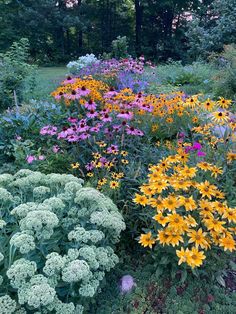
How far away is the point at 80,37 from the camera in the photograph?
22047 mm

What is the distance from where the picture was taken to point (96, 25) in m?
22.4

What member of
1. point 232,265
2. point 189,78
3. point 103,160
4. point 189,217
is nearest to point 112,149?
point 103,160

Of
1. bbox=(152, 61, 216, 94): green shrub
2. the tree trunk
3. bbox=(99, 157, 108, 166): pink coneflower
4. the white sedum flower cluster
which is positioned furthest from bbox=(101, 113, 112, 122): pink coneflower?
the tree trunk

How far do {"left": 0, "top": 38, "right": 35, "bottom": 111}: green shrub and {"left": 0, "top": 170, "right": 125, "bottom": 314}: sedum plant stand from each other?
155 inches

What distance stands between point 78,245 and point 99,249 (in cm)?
13

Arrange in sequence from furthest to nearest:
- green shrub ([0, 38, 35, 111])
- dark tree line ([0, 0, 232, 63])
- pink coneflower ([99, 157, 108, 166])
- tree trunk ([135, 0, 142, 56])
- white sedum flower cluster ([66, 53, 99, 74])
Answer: tree trunk ([135, 0, 142, 56]) → dark tree line ([0, 0, 232, 63]) → white sedum flower cluster ([66, 53, 99, 74]) → green shrub ([0, 38, 35, 111]) → pink coneflower ([99, 157, 108, 166])

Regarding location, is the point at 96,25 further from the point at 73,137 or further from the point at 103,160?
the point at 103,160

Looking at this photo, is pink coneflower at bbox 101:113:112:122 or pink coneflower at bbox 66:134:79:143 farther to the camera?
pink coneflower at bbox 101:113:112:122

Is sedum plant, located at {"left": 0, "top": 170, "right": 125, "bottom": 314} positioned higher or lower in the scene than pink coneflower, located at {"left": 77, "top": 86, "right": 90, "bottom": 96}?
lower

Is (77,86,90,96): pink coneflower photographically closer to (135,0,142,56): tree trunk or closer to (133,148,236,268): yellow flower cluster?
(133,148,236,268): yellow flower cluster

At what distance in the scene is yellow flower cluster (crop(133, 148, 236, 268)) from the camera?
1.84 meters

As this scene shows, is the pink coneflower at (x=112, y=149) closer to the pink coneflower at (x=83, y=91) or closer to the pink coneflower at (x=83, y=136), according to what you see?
the pink coneflower at (x=83, y=136)

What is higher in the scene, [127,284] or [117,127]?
[117,127]

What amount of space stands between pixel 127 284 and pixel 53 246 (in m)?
0.59
